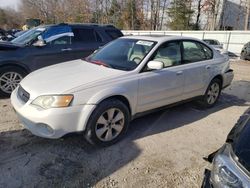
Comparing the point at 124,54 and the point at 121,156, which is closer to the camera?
the point at 121,156

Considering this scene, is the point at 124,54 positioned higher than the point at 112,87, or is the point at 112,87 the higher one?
the point at 124,54

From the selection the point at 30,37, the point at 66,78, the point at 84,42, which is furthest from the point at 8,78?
the point at 66,78

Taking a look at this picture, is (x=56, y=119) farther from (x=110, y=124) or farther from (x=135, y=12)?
(x=135, y=12)

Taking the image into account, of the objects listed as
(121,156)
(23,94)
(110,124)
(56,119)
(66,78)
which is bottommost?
(121,156)

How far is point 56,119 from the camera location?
3.31m

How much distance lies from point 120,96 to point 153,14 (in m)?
36.3

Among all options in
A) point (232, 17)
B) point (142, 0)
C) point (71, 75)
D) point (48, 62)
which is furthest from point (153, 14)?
point (71, 75)

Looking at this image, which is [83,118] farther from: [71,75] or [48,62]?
[48,62]

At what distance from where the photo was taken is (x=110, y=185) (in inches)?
119

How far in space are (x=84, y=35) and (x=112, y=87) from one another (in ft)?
12.7

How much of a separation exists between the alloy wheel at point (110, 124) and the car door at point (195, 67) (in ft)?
5.13

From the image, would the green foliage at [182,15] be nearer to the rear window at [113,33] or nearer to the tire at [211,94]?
the rear window at [113,33]

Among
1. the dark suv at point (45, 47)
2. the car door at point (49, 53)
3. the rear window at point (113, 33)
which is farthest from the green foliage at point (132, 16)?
the car door at point (49, 53)

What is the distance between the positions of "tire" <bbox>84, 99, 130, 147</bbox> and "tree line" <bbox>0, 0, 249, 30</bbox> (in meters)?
30.5
